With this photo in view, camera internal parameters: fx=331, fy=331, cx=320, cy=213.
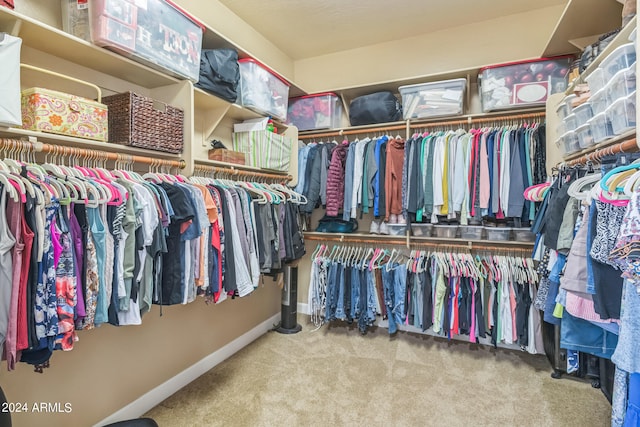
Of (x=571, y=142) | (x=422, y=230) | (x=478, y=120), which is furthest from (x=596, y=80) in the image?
(x=422, y=230)

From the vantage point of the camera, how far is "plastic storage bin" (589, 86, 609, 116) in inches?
56.4

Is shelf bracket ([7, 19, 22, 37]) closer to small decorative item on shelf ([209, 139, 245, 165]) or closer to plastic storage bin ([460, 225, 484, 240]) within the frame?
small decorative item on shelf ([209, 139, 245, 165])

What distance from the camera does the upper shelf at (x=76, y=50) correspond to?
1287 millimetres

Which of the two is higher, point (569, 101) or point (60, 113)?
point (569, 101)

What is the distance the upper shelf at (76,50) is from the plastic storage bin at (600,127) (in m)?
2.16

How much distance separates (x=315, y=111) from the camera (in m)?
3.17

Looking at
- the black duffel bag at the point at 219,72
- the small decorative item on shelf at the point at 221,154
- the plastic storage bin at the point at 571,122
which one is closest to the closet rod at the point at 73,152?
the small decorative item on shelf at the point at 221,154

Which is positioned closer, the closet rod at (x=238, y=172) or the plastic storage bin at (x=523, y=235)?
the closet rod at (x=238, y=172)

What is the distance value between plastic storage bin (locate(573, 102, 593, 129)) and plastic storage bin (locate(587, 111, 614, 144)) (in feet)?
0.35

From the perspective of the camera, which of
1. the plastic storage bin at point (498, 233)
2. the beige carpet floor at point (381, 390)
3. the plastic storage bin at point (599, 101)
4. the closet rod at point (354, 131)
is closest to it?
the plastic storage bin at point (599, 101)

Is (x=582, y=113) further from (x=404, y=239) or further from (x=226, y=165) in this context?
(x=226, y=165)

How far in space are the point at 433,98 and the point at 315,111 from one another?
1.08 meters

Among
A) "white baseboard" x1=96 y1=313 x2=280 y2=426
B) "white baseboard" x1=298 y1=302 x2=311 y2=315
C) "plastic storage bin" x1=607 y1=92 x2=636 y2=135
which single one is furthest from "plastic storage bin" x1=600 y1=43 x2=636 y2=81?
"white baseboard" x1=298 y1=302 x2=311 y2=315

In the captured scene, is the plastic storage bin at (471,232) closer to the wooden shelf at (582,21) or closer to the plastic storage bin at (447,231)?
the plastic storage bin at (447,231)
